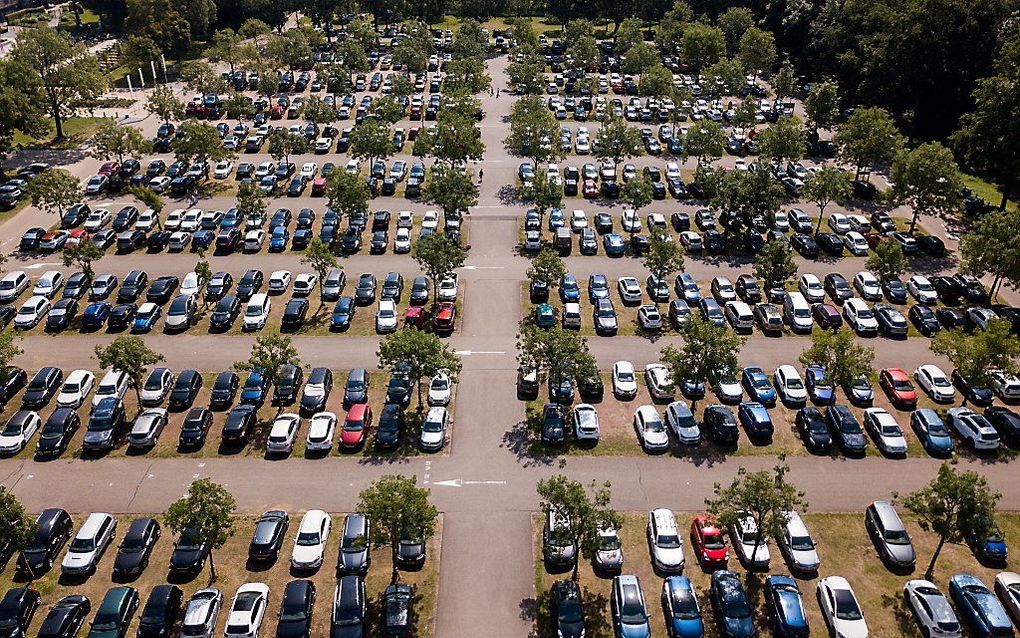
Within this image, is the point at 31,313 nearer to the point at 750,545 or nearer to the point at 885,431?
the point at 750,545

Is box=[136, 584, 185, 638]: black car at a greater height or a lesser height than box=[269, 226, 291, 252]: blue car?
greater

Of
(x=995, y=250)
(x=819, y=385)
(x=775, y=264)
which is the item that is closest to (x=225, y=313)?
(x=775, y=264)

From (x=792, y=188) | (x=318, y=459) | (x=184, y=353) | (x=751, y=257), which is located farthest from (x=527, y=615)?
(x=792, y=188)

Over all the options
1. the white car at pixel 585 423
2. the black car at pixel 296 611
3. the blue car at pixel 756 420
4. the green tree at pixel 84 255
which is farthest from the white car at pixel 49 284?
the blue car at pixel 756 420

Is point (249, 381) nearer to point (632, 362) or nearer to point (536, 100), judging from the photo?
point (632, 362)

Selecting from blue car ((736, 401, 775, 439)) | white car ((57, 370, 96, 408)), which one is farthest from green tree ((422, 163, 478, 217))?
blue car ((736, 401, 775, 439))

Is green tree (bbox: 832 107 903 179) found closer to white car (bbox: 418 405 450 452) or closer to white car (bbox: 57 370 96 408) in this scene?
white car (bbox: 418 405 450 452)
